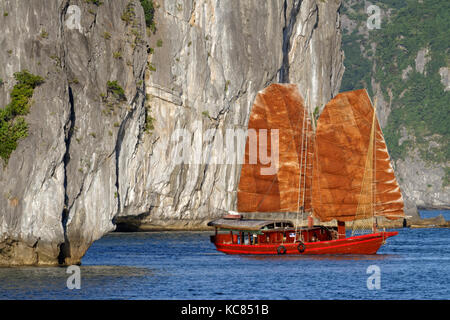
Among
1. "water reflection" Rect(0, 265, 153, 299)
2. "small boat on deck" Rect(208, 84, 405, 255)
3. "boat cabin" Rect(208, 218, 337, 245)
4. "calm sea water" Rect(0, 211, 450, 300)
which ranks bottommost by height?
"calm sea water" Rect(0, 211, 450, 300)

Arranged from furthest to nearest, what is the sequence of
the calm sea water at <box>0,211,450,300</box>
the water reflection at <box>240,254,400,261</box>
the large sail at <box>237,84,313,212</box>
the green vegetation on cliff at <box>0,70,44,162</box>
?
1. the large sail at <box>237,84,313,212</box>
2. the water reflection at <box>240,254,400,261</box>
3. the green vegetation on cliff at <box>0,70,44,162</box>
4. the calm sea water at <box>0,211,450,300</box>

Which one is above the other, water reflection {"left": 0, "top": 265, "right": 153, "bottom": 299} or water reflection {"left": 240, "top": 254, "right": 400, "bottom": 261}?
water reflection {"left": 0, "top": 265, "right": 153, "bottom": 299}

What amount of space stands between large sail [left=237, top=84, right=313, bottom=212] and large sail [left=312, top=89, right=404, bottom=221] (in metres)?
1.90

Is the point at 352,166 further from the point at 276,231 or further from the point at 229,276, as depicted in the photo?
the point at 229,276

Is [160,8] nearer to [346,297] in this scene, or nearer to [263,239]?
[263,239]

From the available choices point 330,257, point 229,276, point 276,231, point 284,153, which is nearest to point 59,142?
point 229,276

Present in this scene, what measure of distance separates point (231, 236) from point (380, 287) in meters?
22.3

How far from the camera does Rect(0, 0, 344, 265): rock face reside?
45.9 m

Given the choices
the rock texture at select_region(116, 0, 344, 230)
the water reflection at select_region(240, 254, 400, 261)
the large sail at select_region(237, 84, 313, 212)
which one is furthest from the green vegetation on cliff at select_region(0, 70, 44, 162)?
the rock texture at select_region(116, 0, 344, 230)

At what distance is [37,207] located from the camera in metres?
45.2

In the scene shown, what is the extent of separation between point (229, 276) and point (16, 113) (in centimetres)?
1371

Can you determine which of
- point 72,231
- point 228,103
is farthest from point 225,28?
point 72,231

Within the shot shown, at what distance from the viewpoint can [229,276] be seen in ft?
156

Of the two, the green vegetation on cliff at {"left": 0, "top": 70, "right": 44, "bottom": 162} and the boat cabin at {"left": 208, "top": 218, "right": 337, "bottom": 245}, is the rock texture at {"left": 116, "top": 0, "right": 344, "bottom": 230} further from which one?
the green vegetation on cliff at {"left": 0, "top": 70, "right": 44, "bottom": 162}
